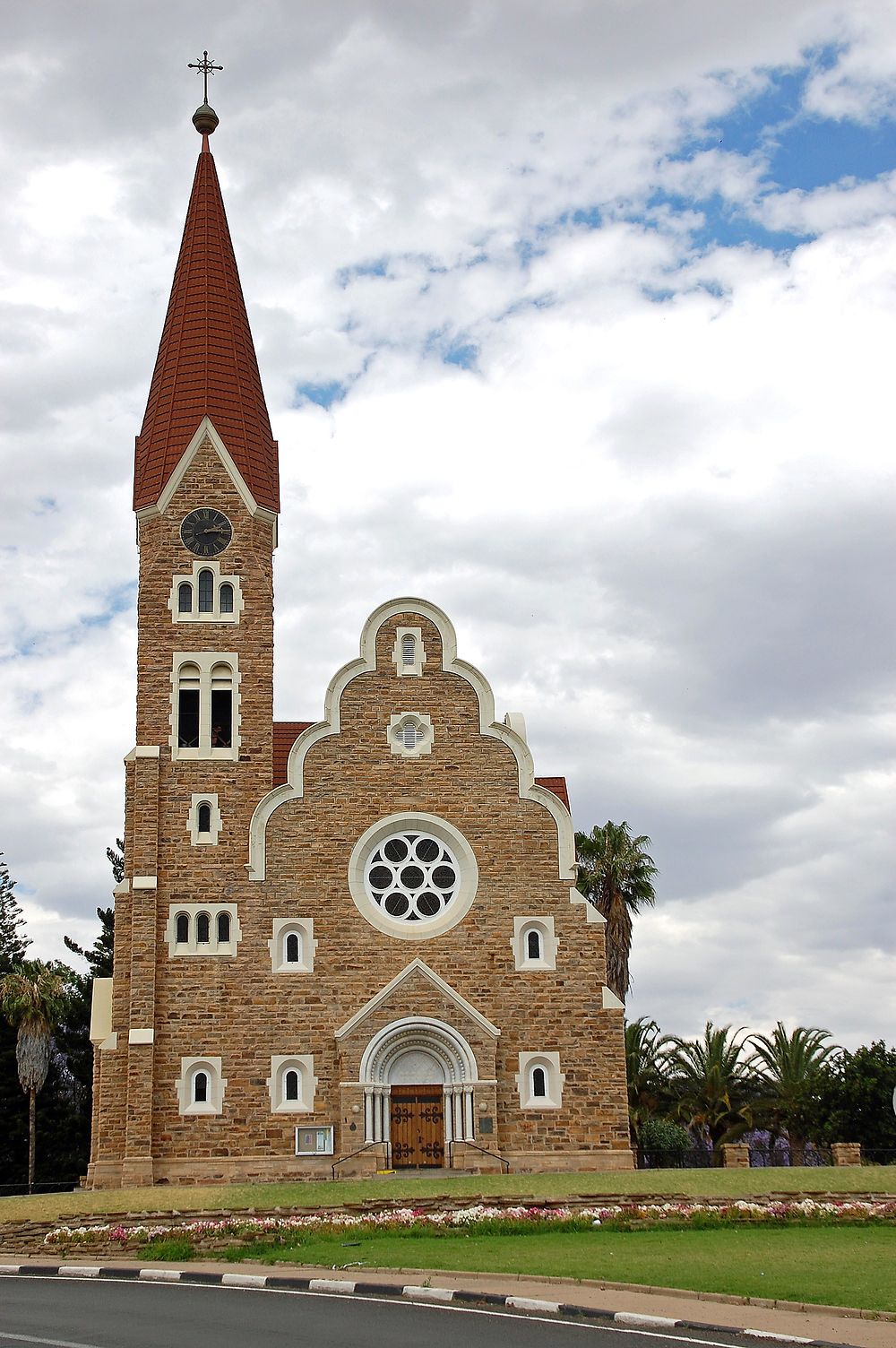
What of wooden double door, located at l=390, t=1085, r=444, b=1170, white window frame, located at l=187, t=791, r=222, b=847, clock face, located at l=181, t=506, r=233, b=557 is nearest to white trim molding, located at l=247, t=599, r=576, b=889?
white window frame, located at l=187, t=791, r=222, b=847

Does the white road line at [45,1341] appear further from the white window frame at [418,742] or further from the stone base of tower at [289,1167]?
the white window frame at [418,742]

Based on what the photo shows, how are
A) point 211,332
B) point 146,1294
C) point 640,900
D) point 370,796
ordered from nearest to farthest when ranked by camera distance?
1. point 146,1294
2. point 370,796
3. point 211,332
4. point 640,900

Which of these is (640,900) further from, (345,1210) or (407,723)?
(345,1210)

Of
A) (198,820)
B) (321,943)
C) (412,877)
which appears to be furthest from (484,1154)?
(198,820)

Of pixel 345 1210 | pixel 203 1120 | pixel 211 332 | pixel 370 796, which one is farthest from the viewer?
pixel 211 332

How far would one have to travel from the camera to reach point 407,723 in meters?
37.8

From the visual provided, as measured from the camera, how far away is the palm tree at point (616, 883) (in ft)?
156

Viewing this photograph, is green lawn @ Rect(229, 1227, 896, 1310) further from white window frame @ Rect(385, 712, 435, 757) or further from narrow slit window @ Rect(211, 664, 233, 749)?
narrow slit window @ Rect(211, 664, 233, 749)

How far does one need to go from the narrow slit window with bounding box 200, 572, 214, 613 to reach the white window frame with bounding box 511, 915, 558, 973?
1126cm

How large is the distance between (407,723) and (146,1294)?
20.8 meters

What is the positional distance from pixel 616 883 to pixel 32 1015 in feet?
63.8

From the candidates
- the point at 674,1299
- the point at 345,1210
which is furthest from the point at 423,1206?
the point at 674,1299

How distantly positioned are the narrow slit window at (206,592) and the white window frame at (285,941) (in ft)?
27.6

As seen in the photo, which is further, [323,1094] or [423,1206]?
[323,1094]
